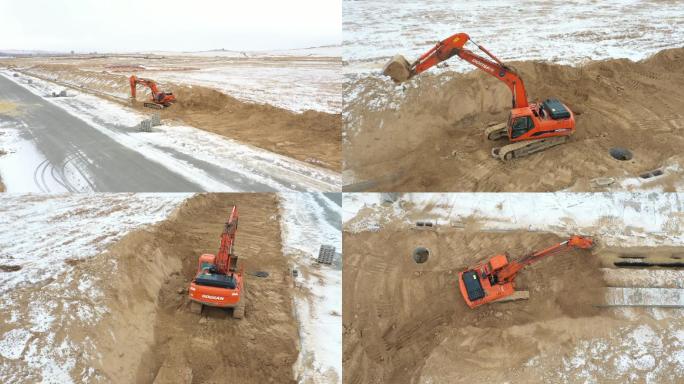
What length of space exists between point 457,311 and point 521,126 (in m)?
6.77

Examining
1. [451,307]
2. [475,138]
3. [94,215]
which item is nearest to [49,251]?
[94,215]

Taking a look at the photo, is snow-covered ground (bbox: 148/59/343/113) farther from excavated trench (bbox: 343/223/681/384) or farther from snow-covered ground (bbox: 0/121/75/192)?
excavated trench (bbox: 343/223/681/384)

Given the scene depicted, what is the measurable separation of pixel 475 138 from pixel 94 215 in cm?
1313

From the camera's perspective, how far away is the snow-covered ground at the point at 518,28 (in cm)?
1898

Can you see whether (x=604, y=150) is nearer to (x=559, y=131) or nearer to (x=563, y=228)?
(x=559, y=131)

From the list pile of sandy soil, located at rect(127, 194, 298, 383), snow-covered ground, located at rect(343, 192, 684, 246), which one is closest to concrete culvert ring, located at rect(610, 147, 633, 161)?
snow-covered ground, located at rect(343, 192, 684, 246)

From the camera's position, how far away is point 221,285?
32.5 feet

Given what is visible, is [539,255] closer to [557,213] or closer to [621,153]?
[557,213]

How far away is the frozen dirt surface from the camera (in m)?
9.30

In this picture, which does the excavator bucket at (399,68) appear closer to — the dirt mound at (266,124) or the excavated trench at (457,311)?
the dirt mound at (266,124)

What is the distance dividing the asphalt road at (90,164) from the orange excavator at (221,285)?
4102 mm

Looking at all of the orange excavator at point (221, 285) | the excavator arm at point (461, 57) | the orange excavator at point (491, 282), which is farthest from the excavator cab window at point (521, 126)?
the orange excavator at point (221, 285)

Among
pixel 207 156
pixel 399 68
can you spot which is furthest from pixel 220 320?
pixel 399 68

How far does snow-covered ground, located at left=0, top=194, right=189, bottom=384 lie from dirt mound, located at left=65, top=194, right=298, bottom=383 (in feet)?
A: 1.51
